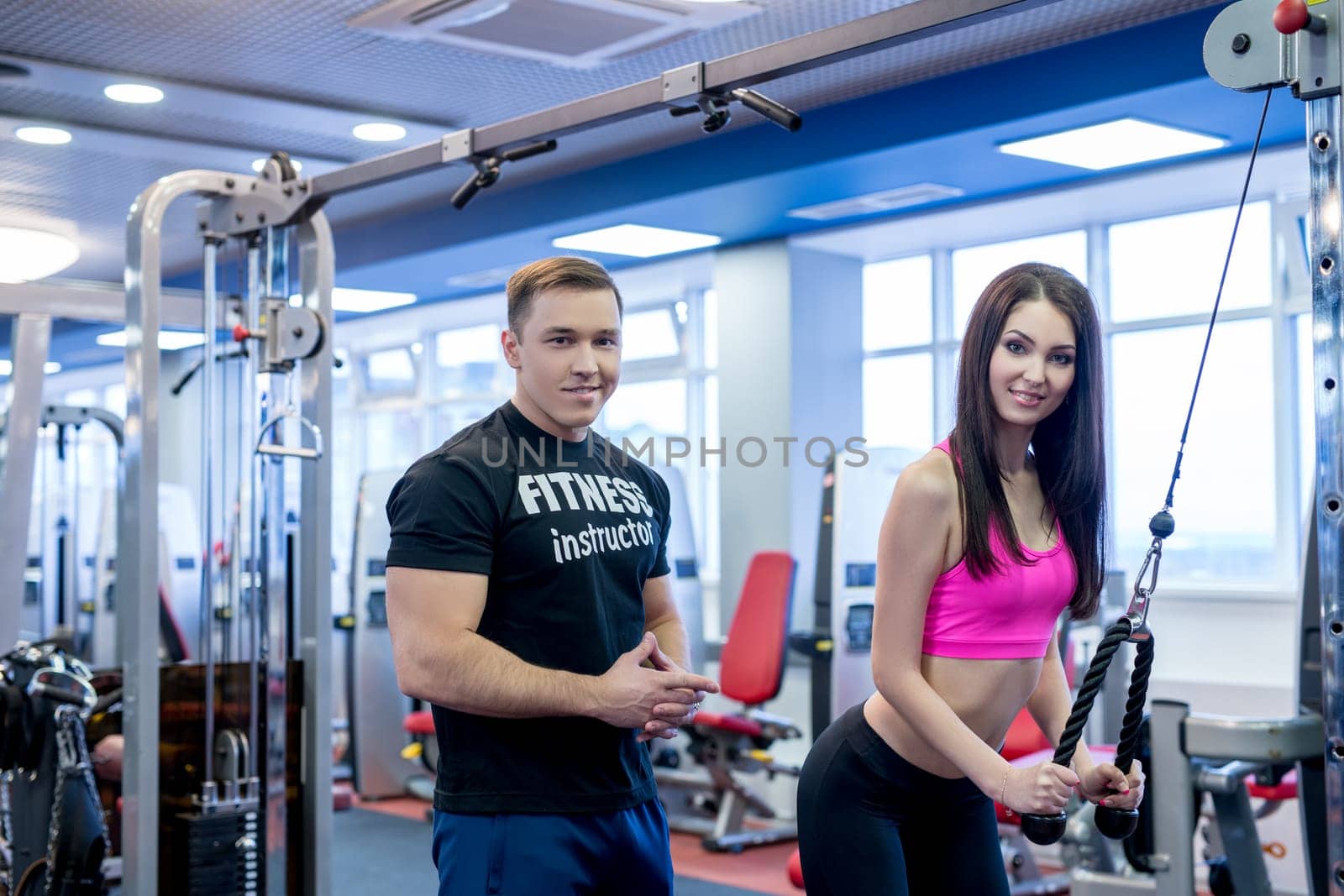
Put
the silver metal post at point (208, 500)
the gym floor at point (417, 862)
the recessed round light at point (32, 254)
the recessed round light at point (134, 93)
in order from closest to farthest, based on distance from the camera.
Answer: the silver metal post at point (208, 500), the recessed round light at point (134, 93), the gym floor at point (417, 862), the recessed round light at point (32, 254)

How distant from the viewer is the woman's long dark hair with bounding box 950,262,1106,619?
1.89 meters

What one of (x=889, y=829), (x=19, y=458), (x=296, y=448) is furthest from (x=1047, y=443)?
(x=19, y=458)

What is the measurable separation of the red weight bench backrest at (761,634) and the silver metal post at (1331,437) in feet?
13.0

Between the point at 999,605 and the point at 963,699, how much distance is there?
140 mm

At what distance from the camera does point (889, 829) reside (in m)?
1.96

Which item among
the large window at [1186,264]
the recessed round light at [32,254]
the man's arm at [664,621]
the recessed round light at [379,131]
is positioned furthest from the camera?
the recessed round light at [32,254]

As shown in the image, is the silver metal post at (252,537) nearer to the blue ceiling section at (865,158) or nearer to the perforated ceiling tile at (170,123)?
the perforated ceiling tile at (170,123)

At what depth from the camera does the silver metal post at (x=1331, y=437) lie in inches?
66.3

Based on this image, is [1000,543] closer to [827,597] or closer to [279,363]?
[279,363]

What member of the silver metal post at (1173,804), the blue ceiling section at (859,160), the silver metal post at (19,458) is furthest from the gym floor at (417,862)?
the blue ceiling section at (859,160)

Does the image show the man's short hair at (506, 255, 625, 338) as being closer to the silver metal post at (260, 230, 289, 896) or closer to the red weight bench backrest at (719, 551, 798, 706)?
the silver metal post at (260, 230, 289, 896)

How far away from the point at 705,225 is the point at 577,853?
15.0ft

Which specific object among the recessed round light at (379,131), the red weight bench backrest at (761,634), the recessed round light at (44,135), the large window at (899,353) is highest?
the recessed round light at (379,131)

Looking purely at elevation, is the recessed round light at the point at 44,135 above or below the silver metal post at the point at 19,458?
above
